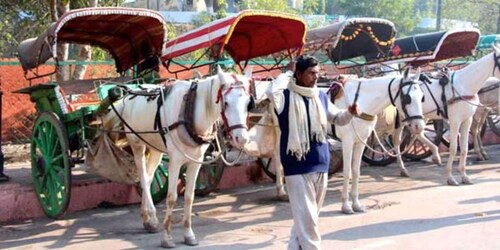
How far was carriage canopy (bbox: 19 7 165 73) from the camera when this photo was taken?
668 cm

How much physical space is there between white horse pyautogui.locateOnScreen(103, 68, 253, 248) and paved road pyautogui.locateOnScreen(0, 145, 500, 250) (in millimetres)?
430

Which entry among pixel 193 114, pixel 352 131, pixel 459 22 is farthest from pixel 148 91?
pixel 459 22

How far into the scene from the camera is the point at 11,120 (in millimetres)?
11477

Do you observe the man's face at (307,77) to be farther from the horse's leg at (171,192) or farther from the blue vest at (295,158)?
the horse's leg at (171,192)

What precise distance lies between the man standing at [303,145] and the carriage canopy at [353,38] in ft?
14.6

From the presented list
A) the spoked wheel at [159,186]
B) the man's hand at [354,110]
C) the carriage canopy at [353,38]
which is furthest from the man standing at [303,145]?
the carriage canopy at [353,38]

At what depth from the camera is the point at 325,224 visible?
6.59 m

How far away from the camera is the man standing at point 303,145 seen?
4.20 m

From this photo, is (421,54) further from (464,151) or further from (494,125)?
(494,125)

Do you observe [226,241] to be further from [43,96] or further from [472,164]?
[472,164]

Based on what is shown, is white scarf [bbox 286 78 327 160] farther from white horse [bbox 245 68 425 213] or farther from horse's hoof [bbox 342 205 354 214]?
horse's hoof [bbox 342 205 354 214]

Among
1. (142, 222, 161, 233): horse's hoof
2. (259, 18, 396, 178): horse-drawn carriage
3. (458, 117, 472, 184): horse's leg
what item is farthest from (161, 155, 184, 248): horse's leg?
(458, 117, 472, 184): horse's leg

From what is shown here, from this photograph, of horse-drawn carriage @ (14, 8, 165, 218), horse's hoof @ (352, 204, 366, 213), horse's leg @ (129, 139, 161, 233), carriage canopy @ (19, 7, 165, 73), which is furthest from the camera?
horse's hoof @ (352, 204, 366, 213)

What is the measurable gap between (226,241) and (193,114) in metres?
1.34
